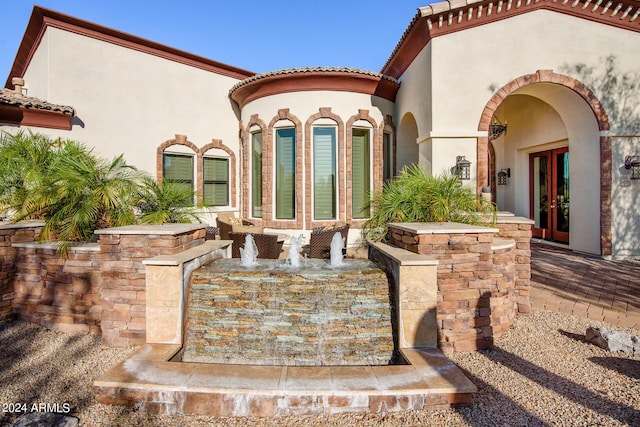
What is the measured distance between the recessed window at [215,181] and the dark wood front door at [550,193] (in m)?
10.3

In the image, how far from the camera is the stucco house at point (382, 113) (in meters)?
7.64

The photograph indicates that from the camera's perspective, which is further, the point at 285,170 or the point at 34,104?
the point at 285,170

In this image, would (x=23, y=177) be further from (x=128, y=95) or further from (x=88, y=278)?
(x=128, y=95)

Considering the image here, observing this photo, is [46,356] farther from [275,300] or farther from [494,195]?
[494,195]

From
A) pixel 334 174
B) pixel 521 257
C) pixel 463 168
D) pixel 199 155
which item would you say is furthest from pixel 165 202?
pixel 463 168

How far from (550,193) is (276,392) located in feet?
35.7

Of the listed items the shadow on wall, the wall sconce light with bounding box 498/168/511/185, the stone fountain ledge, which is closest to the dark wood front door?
the wall sconce light with bounding box 498/168/511/185

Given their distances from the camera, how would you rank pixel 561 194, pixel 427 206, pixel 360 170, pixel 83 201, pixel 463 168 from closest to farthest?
pixel 83 201
pixel 427 206
pixel 463 168
pixel 360 170
pixel 561 194

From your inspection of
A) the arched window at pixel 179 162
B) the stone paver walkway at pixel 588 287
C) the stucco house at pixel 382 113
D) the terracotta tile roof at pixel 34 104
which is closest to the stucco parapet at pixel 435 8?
the stucco house at pixel 382 113

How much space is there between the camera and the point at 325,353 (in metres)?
3.38

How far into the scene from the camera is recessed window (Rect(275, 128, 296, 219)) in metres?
9.11

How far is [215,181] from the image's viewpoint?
10.5 m

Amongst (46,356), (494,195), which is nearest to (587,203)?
(494,195)

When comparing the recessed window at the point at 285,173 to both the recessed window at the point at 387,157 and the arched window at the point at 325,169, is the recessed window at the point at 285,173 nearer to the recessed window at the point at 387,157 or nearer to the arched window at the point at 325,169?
the arched window at the point at 325,169
